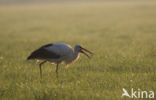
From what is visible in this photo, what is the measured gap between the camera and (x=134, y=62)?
993 cm

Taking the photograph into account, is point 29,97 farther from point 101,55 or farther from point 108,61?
point 101,55

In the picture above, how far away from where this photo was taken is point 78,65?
387 inches

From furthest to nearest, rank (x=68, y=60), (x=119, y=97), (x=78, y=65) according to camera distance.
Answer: (x=78, y=65), (x=68, y=60), (x=119, y=97)

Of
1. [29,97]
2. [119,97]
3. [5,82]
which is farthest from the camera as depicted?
[5,82]

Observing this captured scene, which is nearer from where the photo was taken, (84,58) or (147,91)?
(147,91)

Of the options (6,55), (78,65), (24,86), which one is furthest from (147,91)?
(6,55)

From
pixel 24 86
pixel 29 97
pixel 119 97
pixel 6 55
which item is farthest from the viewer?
pixel 6 55

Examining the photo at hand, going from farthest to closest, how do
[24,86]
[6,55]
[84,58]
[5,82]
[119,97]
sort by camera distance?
[6,55], [84,58], [5,82], [24,86], [119,97]

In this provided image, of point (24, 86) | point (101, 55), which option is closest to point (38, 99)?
point (24, 86)

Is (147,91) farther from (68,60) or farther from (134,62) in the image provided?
(134,62)

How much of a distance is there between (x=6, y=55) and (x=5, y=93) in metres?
5.70

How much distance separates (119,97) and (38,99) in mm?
1768

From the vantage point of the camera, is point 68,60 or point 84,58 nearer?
point 68,60

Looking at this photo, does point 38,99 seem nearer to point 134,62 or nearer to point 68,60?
point 68,60
